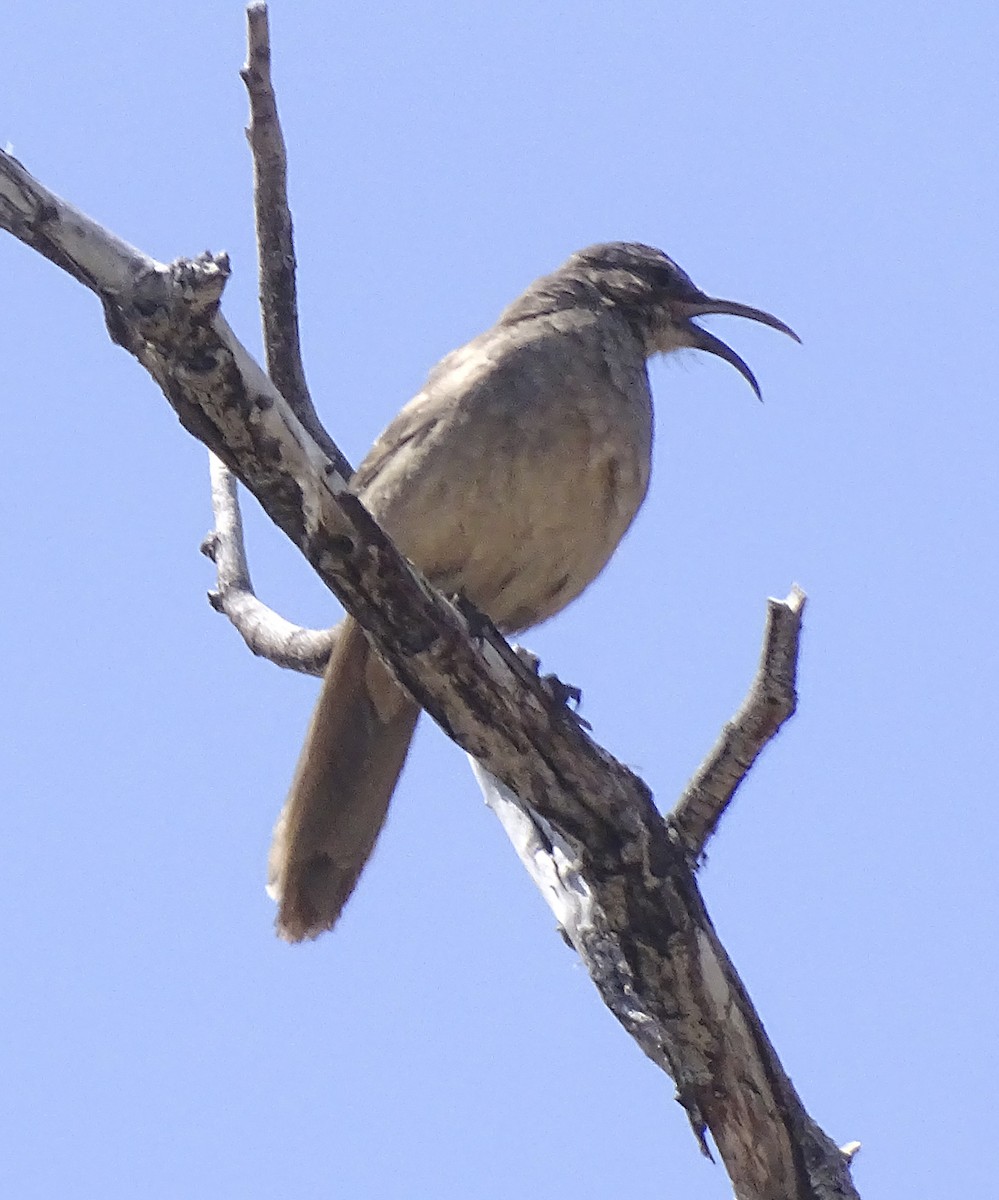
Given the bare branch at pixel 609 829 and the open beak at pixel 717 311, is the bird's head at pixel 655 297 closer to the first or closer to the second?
the open beak at pixel 717 311

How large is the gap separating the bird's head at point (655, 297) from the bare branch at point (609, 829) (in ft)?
8.38

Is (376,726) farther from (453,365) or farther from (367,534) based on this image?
(367,534)

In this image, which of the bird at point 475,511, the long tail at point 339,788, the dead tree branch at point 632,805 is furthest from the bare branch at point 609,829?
the long tail at point 339,788

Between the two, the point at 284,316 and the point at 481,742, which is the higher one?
the point at 284,316

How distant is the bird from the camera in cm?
523

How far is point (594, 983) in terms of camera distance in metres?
4.68

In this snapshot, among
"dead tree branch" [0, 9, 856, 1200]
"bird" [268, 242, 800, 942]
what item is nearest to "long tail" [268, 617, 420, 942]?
"bird" [268, 242, 800, 942]

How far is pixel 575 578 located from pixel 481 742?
1602 millimetres

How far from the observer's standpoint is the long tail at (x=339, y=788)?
213 inches

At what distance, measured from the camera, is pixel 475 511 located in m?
5.20

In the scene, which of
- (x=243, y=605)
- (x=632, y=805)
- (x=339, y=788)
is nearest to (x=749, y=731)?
(x=632, y=805)

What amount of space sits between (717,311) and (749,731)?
2786 mm

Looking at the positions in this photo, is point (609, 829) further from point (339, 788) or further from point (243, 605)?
point (243, 605)

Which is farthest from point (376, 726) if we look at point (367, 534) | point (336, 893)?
point (367, 534)
